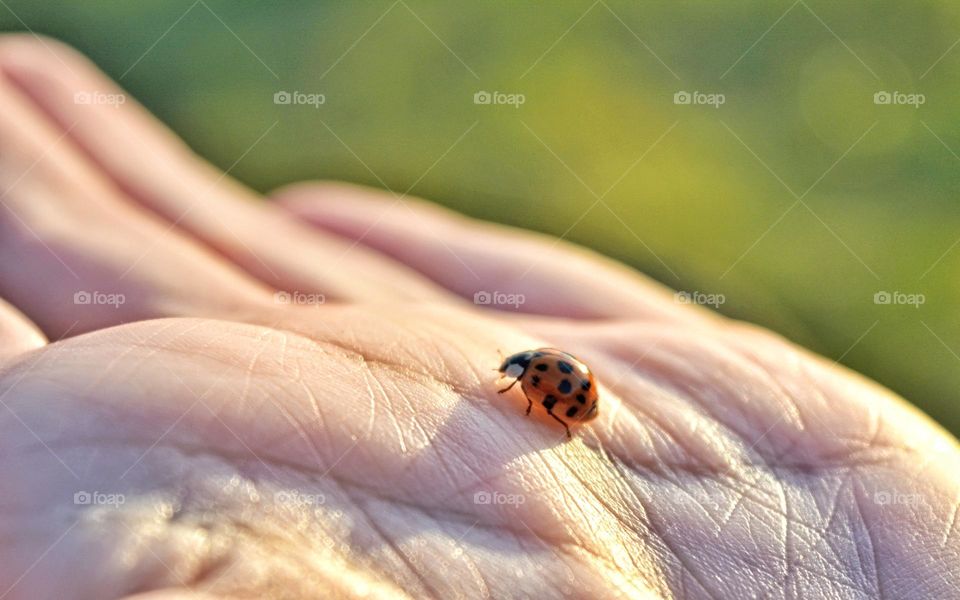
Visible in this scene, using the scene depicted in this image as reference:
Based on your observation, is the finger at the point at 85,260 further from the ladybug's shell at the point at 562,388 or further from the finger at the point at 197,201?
the ladybug's shell at the point at 562,388

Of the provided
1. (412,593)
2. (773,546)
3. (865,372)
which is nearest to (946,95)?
(865,372)

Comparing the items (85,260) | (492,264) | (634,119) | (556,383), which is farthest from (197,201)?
(634,119)

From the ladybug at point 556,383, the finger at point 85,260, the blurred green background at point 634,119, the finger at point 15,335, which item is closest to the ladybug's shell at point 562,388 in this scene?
the ladybug at point 556,383

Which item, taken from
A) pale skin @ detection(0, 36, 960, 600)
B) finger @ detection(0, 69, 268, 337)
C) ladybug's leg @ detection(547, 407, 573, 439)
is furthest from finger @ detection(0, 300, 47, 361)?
ladybug's leg @ detection(547, 407, 573, 439)

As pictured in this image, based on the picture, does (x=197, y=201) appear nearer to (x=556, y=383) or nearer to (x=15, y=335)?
(x=15, y=335)

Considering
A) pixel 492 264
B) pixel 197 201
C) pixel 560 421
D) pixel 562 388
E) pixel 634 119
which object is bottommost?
pixel 560 421

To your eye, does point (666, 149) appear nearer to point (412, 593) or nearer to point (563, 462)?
point (563, 462)
